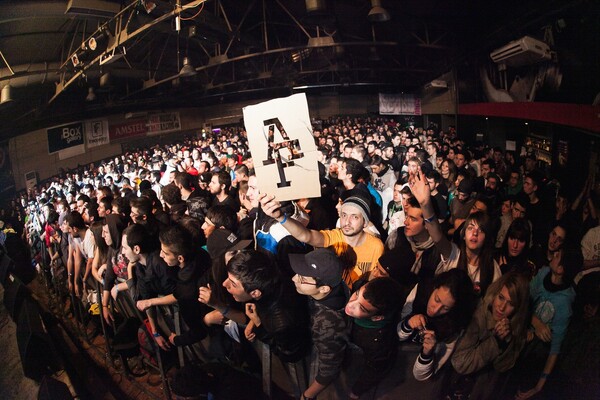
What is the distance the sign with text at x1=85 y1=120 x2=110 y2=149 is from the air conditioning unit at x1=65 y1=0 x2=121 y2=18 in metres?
2.06

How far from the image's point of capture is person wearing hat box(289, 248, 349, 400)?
1.45 meters

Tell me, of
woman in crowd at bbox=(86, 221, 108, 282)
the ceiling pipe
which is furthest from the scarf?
the ceiling pipe

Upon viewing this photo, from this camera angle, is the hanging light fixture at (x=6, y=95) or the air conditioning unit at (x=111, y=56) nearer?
the hanging light fixture at (x=6, y=95)

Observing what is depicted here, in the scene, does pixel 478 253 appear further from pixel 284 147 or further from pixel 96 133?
pixel 96 133

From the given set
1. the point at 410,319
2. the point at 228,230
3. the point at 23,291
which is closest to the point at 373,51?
the point at 228,230

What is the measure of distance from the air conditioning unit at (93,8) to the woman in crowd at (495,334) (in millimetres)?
4843

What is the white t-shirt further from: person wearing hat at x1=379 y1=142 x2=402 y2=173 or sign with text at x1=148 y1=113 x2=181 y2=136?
person wearing hat at x1=379 y1=142 x2=402 y2=173

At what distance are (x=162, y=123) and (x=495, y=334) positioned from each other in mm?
A: 6221

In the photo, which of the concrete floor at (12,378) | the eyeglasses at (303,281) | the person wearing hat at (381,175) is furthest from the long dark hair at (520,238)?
the concrete floor at (12,378)

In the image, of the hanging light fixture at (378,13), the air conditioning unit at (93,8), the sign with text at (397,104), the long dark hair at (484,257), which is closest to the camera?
the long dark hair at (484,257)

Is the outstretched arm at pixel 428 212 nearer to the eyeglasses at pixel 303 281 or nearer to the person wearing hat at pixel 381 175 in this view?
the eyeglasses at pixel 303 281

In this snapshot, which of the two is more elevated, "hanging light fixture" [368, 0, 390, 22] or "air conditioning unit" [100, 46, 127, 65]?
"air conditioning unit" [100, 46, 127, 65]

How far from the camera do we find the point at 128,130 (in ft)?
18.5

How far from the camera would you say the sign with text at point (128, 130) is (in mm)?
5516
